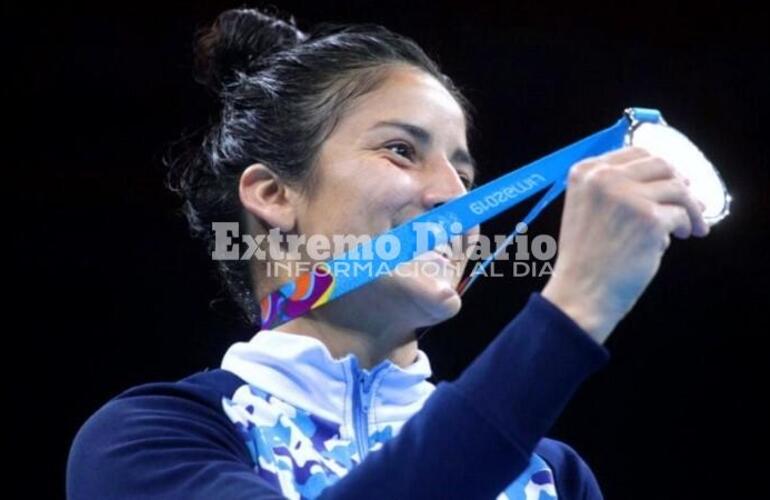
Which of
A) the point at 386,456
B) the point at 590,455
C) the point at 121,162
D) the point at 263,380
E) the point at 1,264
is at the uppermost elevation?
the point at 386,456

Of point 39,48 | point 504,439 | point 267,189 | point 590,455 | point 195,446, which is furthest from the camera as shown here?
point 590,455

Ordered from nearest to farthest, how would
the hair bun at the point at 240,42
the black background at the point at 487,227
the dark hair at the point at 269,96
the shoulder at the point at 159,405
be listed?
the shoulder at the point at 159,405 → the dark hair at the point at 269,96 → the hair bun at the point at 240,42 → the black background at the point at 487,227

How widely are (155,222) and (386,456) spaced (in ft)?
6.00

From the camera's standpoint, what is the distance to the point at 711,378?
2.98 m

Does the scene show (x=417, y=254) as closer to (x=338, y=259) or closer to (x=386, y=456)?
(x=338, y=259)

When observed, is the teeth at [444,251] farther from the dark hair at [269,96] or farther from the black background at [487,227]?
the black background at [487,227]

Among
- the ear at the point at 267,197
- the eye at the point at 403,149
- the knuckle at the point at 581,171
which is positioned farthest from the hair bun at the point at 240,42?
the knuckle at the point at 581,171

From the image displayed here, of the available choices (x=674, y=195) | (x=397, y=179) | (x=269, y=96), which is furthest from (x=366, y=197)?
(x=674, y=195)

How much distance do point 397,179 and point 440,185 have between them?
5 cm

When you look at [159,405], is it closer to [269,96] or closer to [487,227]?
[269,96]

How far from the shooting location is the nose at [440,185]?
1.46 m

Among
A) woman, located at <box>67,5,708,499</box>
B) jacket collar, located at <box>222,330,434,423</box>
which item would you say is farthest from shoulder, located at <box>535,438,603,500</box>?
jacket collar, located at <box>222,330,434,423</box>

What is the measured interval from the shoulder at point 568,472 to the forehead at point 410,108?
395 mm

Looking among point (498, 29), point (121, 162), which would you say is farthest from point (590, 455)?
point (121, 162)
